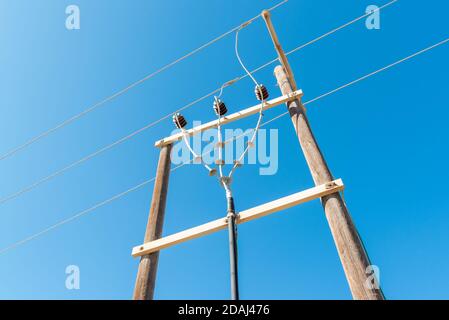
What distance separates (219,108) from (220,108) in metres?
0.01

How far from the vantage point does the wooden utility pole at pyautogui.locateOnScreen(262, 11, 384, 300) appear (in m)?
1.88

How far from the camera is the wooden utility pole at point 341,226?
1.88 m

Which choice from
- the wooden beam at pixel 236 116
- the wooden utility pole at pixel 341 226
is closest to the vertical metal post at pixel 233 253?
the wooden utility pole at pixel 341 226

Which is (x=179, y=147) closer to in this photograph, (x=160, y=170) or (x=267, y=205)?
(x=160, y=170)

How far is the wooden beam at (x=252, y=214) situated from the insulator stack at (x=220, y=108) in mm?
1395

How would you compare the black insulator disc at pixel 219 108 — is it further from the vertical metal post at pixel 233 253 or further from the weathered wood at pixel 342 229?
the vertical metal post at pixel 233 253

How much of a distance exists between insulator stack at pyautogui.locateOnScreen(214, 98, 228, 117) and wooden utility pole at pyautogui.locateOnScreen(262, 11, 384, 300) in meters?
0.75

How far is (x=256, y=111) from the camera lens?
3535 mm

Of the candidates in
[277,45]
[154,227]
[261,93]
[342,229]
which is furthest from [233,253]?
[277,45]

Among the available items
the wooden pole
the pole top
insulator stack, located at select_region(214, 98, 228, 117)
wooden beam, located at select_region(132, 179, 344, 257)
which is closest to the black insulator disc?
insulator stack, located at select_region(214, 98, 228, 117)
